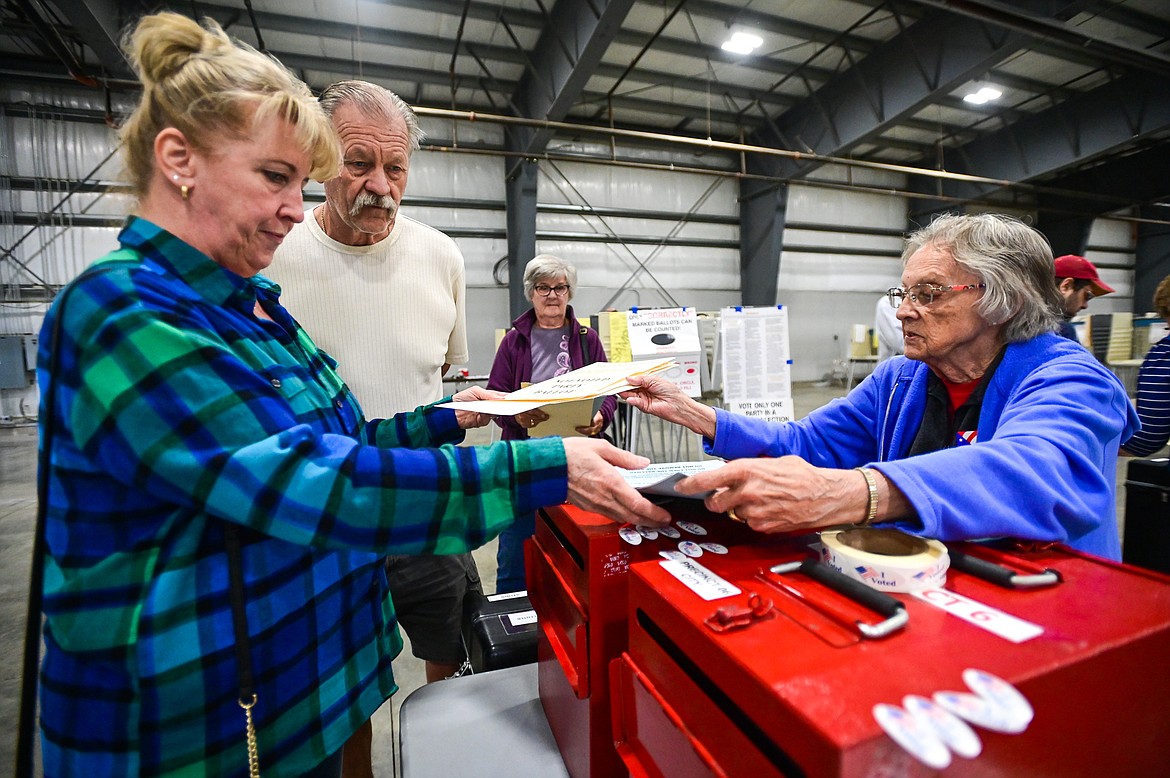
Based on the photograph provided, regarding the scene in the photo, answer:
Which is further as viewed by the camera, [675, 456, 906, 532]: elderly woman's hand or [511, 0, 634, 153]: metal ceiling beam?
[511, 0, 634, 153]: metal ceiling beam

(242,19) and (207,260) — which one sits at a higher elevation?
(242,19)

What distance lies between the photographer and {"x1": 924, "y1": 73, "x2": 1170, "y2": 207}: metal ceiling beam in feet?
23.3

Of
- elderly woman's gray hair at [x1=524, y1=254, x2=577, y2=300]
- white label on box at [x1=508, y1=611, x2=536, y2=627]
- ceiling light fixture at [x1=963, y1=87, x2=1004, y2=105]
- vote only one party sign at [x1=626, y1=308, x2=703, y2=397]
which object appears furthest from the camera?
ceiling light fixture at [x1=963, y1=87, x2=1004, y2=105]

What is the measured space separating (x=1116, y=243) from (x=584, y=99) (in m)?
14.0

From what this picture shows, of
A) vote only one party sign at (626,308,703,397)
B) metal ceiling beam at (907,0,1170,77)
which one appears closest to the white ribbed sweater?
vote only one party sign at (626,308,703,397)

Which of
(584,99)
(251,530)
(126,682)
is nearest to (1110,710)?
(251,530)

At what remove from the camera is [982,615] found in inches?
20.8

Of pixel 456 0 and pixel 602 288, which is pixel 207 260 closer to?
pixel 456 0

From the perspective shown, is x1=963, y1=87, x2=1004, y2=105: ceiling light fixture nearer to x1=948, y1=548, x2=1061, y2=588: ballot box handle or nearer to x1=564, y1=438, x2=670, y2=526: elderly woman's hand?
x1=948, y1=548, x2=1061, y2=588: ballot box handle

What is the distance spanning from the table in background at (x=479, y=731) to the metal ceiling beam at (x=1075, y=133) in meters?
10.3

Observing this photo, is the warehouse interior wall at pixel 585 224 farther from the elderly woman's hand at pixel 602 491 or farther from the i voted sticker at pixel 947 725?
the i voted sticker at pixel 947 725

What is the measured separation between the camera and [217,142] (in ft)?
2.22

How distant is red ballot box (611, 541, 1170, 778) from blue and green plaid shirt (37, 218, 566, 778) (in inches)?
10.1

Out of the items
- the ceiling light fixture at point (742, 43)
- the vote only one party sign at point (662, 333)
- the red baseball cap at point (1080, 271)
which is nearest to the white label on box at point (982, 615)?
the red baseball cap at point (1080, 271)
